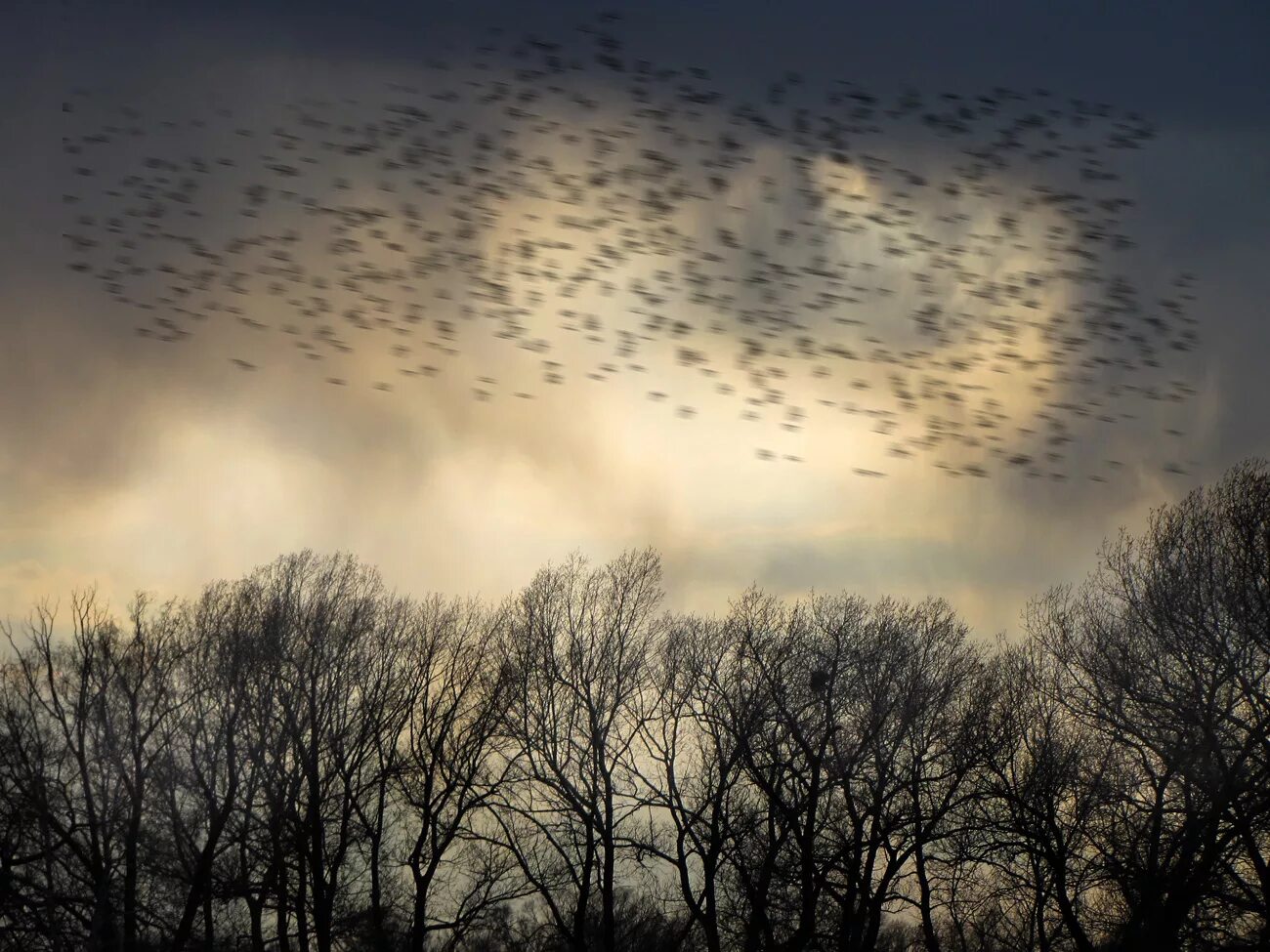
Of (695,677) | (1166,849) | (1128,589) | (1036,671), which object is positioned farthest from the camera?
(695,677)

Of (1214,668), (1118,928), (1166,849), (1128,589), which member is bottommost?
(1118,928)

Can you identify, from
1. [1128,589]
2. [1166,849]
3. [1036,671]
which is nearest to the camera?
[1166,849]

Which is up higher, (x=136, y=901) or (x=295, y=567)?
(x=295, y=567)

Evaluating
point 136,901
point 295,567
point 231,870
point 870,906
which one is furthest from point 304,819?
point 870,906

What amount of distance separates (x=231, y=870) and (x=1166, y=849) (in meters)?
24.9

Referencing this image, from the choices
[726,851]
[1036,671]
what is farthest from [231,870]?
[1036,671]

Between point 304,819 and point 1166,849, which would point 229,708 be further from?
point 1166,849

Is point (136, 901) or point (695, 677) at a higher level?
point (695, 677)

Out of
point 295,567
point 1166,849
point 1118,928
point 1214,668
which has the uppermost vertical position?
point 295,567

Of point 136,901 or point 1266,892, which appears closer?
point 1266,892

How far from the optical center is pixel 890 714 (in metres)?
33.7

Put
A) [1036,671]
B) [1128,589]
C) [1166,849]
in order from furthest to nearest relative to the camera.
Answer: [1036,671]
[1128,589]
[1166,849]

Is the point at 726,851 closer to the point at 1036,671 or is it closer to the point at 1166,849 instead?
the point at 1036,671

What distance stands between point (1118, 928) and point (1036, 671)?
7.81 meters
